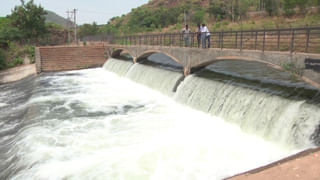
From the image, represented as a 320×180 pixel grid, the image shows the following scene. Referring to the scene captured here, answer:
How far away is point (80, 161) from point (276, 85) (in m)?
9.29

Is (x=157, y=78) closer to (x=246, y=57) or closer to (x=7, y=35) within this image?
(x=246, y=57)

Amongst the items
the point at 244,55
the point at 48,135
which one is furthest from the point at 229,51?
the point at 48,135

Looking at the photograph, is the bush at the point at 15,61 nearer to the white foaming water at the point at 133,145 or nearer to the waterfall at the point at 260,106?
the white foaming water at the point at 133,145

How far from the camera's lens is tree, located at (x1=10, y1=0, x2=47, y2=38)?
44.9 meters

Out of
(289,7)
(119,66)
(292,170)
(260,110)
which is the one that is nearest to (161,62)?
(119,66)

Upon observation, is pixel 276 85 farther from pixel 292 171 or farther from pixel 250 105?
pixel 292 171

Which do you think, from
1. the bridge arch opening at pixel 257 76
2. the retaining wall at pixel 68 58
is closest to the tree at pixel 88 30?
the retaining wall at pixel 68 58

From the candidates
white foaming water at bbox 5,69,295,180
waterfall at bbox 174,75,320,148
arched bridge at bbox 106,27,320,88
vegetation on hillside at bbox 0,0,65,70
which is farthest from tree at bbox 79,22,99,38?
waterfall at bbox 174,75,320,148

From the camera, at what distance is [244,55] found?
38.9 ft

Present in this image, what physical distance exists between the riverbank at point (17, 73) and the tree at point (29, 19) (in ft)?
46.3

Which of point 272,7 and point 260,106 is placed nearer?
point 260,106

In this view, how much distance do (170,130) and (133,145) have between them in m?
1.93

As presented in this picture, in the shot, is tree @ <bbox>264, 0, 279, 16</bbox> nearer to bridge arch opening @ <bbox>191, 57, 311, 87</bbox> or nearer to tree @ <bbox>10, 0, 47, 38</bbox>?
bridge arch opening @ <bbox>191, 57, 311, 87</bbox>

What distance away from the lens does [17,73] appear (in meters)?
30.6
